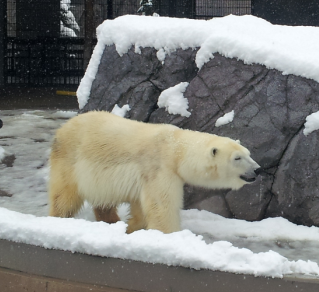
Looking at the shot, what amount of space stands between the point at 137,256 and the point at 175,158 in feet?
2.86

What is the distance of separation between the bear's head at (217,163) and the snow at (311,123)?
2.67ft

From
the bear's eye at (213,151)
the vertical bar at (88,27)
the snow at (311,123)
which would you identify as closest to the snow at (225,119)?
the snow at (311,123)

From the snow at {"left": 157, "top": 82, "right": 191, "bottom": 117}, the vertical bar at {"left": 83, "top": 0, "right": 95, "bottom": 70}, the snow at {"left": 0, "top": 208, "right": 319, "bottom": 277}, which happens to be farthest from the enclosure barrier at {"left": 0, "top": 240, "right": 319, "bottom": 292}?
the vertical bar at {"left": 83, "top": 0, "right": 95, "bottom": 70}

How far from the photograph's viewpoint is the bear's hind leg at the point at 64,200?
4.01 metres

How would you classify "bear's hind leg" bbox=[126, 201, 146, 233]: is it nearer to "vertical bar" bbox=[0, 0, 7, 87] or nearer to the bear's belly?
the bear's belly

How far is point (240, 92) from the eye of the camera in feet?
15.4

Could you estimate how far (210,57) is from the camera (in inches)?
190

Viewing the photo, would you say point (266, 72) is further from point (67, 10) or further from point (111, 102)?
point (67, 10)

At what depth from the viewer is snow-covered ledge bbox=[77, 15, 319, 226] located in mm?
4453

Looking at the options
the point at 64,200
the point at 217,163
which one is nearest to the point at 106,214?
the point at 64,200

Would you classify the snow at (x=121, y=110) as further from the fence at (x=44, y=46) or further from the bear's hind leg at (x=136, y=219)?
the fence at (x=44, y=46)

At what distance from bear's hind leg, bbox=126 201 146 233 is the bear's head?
0.50 m

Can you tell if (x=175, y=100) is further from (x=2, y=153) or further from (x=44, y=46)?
(x=44, y=46)

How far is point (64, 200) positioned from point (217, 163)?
1.10 meters
